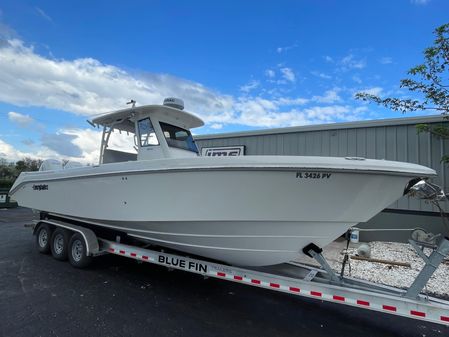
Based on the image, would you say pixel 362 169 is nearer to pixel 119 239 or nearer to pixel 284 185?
pixel 284 185

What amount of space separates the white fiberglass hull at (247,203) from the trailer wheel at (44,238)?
234cm

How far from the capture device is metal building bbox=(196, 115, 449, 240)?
23.4ft

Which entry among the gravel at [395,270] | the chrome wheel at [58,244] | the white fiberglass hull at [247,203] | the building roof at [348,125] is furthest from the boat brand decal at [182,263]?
the building roof at [348,125]

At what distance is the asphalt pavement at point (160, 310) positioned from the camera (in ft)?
10.2

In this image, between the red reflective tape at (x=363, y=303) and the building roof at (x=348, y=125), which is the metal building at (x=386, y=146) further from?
the red reflective tape at (x=363, y=303)

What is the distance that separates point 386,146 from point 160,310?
6961mm

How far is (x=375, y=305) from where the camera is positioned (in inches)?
113

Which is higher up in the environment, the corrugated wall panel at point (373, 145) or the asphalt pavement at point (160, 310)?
the corrugated wall panel at point (373, 145)

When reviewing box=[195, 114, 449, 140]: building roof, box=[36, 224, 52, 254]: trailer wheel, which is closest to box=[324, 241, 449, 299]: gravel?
box=[195, 114, 449, 140]: building roof

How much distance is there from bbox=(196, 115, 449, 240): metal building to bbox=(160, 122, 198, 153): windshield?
486 centimetres

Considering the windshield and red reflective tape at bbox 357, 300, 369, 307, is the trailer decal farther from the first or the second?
the windshield

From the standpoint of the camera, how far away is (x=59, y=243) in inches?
214

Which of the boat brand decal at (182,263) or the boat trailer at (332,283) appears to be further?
the boat brand decal at (182,263)

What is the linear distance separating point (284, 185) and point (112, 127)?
11.4ft
